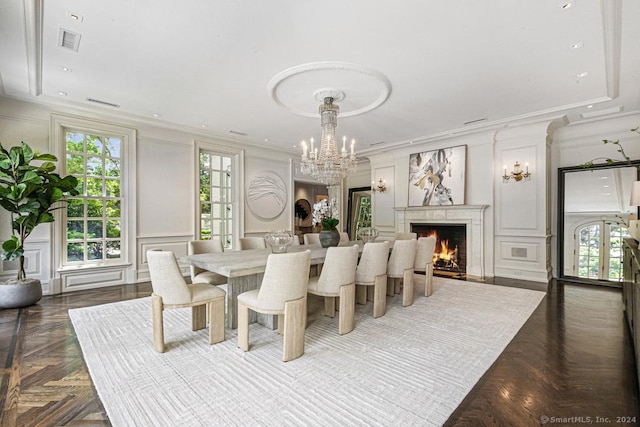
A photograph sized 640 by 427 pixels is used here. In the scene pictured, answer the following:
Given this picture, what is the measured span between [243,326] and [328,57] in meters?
2.81

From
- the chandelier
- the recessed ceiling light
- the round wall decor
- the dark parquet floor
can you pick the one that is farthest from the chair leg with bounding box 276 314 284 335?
the round wall decor

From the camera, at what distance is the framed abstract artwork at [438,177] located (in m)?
6.17

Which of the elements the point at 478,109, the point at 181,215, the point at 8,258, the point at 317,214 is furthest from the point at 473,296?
the point at 8,258

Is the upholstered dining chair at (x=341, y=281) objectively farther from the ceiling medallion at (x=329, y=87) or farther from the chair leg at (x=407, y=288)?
the ceiling medallion at (x=329, y=87)

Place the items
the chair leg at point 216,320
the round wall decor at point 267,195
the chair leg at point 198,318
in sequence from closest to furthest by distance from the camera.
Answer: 1. the chair leg at point 216,320
2. the chair leg at point 198,318
3. the round wall decor at point 267,195

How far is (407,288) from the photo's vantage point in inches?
151

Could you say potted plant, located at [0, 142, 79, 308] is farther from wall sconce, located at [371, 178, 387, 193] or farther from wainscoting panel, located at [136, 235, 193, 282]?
wall sconce, located at [371, 178, 387, 193]

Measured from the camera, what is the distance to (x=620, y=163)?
4672mm

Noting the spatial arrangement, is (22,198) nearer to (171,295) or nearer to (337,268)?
(171,295)

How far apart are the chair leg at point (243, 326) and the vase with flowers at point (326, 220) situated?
5.53 feet

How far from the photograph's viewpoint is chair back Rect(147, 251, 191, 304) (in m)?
2.45

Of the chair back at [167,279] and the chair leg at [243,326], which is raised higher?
the chair back at [167,279]

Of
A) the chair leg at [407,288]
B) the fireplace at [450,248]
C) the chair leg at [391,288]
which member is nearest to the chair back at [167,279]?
the chair leg at [407,288]

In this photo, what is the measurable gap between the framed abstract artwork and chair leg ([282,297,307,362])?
493cm
